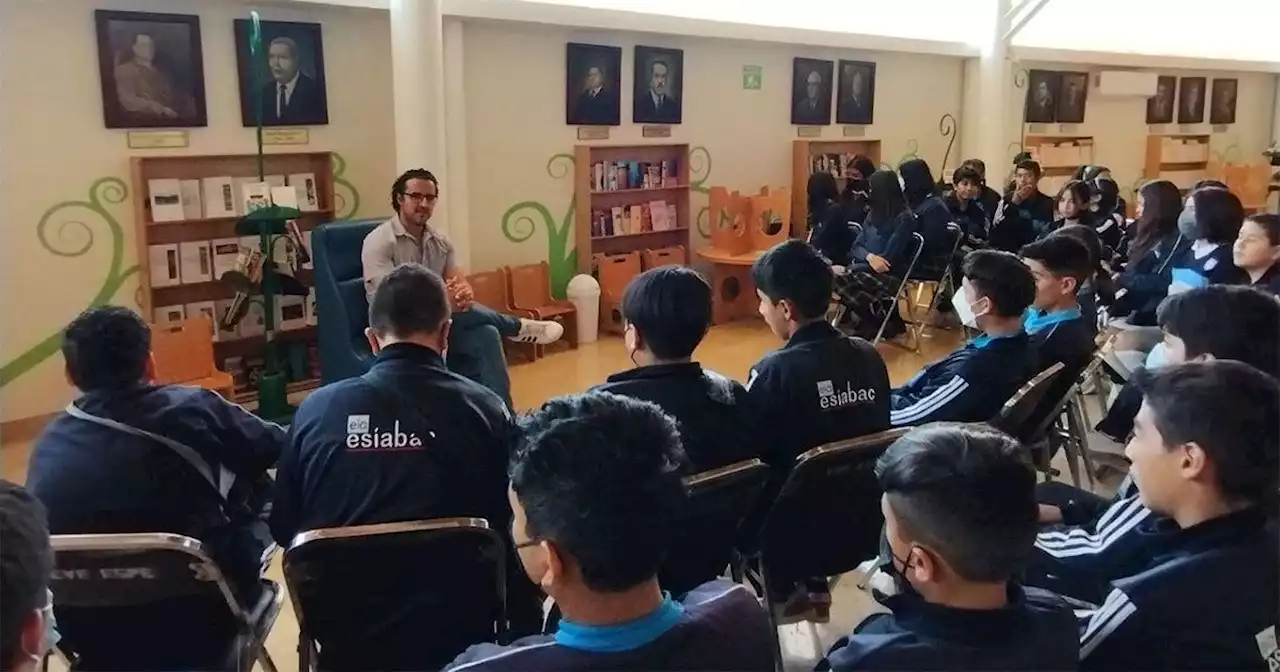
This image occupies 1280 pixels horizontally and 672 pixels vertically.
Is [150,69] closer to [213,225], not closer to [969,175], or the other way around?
[213,225]

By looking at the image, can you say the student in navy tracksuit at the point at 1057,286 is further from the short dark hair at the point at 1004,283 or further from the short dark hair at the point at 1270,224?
the short dark hair at the point at 1270,224

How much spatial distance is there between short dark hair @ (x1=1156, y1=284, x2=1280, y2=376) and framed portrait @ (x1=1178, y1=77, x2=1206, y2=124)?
11302mm

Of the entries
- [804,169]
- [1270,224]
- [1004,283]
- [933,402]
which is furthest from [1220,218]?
[804,169]

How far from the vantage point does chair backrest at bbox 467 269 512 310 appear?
648cm

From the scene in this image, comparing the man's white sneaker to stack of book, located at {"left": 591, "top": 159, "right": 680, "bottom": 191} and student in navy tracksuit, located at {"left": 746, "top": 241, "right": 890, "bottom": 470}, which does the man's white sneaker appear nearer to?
stack of book, located at {"left": 591, "top": 159, "right": 680, "bottom": 191}

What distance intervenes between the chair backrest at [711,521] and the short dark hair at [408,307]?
0.71m

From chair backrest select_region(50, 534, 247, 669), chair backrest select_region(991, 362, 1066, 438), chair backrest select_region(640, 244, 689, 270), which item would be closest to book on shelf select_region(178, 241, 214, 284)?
chair backrest select_region(640, 244, 689, 270)

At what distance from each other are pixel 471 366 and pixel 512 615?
2.53 meters

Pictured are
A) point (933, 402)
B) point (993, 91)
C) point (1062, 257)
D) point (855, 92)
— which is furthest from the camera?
point (993, 91)

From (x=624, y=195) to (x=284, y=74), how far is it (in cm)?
269

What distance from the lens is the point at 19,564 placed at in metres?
1.14

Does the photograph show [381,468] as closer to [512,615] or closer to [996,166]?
[512,615]

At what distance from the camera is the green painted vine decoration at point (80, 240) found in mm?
4836

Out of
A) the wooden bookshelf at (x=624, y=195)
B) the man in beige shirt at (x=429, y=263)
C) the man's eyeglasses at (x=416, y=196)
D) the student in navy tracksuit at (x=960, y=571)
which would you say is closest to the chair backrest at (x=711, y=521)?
the student in navy tracksuit at (x=960, y=571)
